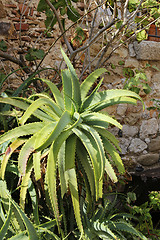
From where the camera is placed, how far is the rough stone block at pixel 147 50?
2628mm

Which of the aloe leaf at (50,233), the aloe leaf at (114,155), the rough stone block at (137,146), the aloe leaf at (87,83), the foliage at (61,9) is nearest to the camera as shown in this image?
the aloe leaf at (50,233)

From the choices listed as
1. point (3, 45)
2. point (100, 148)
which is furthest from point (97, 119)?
point (3, 45)

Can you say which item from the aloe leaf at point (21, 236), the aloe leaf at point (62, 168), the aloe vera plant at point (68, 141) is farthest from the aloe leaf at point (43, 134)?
the aloe leaf at point (21, 236)

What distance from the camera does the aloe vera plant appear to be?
3.83 ft

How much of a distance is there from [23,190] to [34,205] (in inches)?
5.5

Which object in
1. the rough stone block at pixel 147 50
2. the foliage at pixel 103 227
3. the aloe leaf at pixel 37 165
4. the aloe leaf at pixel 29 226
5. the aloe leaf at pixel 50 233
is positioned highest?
the rough stone block at pixel 147 50

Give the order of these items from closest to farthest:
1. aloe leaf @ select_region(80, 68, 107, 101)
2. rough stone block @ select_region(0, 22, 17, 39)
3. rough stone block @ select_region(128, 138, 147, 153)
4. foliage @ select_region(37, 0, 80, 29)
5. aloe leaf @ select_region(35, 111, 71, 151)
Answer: aloe leaf @ select_region(35, 111, 71, 151) < aloe leaf @ select_region(80, 68, 107, 101) < foliage @ select_region(37, 0, 80, 29) < rough stone block @ select_region(0, 22, 17, 39) < rough stone block @ select_region(128, 138, 147, 153)

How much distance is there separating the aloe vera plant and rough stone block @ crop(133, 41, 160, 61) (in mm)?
1451

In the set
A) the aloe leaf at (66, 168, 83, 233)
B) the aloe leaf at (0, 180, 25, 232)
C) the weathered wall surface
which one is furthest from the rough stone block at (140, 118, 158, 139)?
the aloe leaf at (0, 180, 25, 232)

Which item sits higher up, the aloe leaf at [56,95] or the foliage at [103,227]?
the aloe leaf at [56,95]

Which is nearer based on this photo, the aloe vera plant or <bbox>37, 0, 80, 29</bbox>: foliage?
the aloe vera plant

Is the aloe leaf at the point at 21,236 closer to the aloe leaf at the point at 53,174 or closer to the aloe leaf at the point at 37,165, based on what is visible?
the aloe leaf at the point at 53,174

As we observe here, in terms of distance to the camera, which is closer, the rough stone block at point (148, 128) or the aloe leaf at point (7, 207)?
the aloe leaf at point (7, 207)

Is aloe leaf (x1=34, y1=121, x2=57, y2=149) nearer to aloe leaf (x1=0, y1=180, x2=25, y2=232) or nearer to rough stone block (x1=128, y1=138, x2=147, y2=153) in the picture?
aloe leaf (x1=0, y1=180, x2=25, y2=232)
